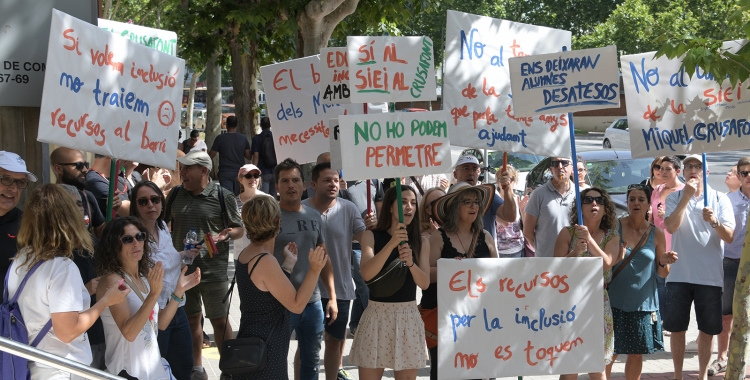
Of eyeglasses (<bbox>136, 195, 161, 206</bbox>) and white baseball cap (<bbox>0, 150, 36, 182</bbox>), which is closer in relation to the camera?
white baseball cap (<bbox>0, 150, 36, 182</bbox>)

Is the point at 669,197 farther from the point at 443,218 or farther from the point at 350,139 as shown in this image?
the point at 350,139

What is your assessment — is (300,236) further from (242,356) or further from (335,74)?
(335,74)

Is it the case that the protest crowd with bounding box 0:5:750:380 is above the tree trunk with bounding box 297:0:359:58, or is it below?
below

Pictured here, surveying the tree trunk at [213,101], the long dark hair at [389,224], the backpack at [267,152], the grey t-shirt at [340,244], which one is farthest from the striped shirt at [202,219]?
the tree trunk at [213,101]

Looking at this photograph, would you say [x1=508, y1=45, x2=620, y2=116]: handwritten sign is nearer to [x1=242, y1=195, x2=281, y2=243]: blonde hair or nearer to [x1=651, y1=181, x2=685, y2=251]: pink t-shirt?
[x1=242, y1=195, x2=281, y2=243]: blonde hair

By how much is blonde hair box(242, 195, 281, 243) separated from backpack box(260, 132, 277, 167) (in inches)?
397

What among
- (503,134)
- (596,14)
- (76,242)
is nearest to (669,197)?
(503,134)

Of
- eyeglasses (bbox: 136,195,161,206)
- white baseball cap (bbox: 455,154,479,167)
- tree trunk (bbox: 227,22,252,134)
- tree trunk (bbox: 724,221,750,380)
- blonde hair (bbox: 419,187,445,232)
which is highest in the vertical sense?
tree trunk (bbox: 227,22,252,134)

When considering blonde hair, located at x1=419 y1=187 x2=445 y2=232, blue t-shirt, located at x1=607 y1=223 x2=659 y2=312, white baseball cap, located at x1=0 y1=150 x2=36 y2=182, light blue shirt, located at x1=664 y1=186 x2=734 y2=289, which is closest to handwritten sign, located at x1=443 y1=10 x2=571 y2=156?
blonde hair, located at x1=419 y1=187 x2=445 y2=232

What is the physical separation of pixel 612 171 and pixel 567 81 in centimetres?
631

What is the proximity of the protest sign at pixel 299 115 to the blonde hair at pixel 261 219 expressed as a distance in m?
2.53

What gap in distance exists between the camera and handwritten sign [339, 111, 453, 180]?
A: 5238 millimetres

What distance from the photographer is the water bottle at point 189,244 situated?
5930 mm

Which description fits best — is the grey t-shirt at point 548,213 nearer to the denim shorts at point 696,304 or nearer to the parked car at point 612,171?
the denim shorts at point 696,304
